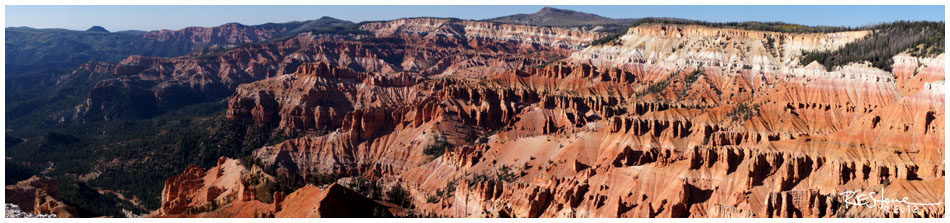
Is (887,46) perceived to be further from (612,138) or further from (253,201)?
(253,201)

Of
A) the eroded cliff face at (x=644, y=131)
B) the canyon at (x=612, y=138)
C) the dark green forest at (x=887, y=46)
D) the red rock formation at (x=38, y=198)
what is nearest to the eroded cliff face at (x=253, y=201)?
the canyon at (x=612, y=138)

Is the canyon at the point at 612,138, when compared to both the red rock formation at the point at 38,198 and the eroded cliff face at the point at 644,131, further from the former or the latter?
the red rock formation at the point at 38,198

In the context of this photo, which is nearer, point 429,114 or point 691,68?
point 429,114

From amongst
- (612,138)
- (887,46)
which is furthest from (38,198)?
(887,46)

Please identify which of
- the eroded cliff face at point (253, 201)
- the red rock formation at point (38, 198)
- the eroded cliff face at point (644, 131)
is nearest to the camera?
the eroded cliff face at point (253, 201)

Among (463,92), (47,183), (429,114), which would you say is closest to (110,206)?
(47,183)

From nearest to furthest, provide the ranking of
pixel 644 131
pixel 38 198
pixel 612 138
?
1. pixel 38 198
2. pixel 644 131
3. pixel 612 138

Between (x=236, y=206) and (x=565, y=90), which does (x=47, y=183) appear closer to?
(x=236, y=206)
